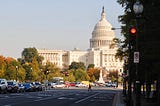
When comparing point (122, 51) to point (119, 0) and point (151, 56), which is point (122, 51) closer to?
point (119, 0)

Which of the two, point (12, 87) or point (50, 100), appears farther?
point (12, 87)

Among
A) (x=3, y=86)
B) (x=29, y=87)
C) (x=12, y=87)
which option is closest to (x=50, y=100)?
(x=3, y=86)

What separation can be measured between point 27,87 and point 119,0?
44.9 meters

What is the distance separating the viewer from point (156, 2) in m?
25.7

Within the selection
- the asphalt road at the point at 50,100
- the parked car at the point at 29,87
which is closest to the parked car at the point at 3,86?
the asphalt road at the point at 50,100

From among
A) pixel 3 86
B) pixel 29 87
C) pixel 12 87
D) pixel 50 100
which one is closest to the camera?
pixel 50 100

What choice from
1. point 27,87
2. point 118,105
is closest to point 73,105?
point 118,105

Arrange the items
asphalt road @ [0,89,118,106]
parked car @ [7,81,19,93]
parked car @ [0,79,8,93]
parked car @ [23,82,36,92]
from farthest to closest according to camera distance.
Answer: parked car @ [23,82,36,92]
parked car @ [7,81,19,93]
parked car @ [0,79,8,93]
asphalt road @ [0,89,118,106]

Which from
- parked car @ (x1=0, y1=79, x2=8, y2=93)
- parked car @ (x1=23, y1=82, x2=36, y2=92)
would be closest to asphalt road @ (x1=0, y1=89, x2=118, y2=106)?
parked car @ (x1=0, y1=79, x2=8, y2=93)

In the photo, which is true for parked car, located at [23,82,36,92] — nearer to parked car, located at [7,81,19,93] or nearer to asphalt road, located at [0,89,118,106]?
parked car, located at [7,81,19,93]

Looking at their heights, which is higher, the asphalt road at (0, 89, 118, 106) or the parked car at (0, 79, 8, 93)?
the parked car at (0, 79, 8, 93)

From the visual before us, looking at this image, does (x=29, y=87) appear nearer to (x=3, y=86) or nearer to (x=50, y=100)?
(x=3, y=86)

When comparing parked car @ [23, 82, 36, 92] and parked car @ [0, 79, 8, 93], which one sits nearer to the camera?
parked car @ [0, 79, 8, 93]

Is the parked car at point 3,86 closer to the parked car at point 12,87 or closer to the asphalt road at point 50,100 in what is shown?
the parked car at point 12,87
